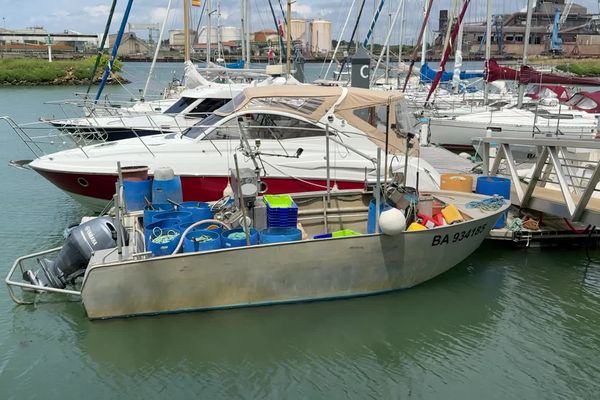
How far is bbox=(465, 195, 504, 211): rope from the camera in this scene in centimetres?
841

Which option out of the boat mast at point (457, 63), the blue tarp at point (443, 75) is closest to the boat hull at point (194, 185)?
the boat mast at point (457, 63)

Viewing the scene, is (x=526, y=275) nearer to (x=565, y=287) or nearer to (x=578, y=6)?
(x=565, y=287)

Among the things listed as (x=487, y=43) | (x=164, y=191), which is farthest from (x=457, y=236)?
(x=487, y=43)

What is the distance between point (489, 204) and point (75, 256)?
5805mm

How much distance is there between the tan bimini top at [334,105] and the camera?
996cm

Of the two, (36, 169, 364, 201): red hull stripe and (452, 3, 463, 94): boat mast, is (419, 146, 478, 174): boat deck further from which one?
(452, 3, 463, 94): boat mast

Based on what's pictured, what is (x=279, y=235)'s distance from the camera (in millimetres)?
7094

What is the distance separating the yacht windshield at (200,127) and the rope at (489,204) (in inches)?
185

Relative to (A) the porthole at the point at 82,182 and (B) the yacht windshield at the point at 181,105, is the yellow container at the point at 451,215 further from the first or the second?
(B) the yacht windshield at the point at 181,105

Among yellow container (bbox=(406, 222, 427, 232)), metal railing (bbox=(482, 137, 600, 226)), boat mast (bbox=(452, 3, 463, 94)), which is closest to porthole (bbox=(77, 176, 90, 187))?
yellow container (bbox=(406, 222, 427, 232))

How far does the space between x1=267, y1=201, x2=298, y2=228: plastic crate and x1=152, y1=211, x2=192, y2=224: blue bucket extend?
112 centimetres

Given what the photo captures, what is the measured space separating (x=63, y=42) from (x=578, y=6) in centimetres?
9721

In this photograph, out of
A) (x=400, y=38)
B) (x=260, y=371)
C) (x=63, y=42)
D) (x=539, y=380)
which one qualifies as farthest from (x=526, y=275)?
(x=63, y=42)

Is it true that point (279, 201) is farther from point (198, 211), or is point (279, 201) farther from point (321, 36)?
point (321, 36)
